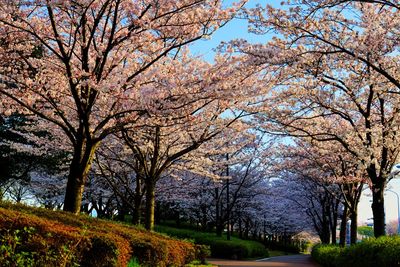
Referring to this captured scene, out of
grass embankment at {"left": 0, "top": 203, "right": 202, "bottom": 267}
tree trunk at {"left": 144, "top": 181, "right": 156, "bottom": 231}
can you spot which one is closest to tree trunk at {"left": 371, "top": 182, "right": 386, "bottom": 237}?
tree trunk at {"left": 144, "top": 181, "right": 156, "bottom": 231}

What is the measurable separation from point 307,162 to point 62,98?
15.3 meters

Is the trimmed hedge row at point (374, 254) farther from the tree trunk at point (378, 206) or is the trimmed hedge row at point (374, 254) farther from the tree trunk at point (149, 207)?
the tree trunk at point (149, 207)

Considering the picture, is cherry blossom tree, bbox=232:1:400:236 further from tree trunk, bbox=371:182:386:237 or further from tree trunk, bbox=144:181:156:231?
tree trunk, bbox=144:181:156:231

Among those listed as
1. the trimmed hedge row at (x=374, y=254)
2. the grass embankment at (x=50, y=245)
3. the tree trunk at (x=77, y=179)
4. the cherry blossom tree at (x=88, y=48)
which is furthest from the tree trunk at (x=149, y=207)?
the grass embankment at (x=50, y=245)

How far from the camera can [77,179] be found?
9.80 meters

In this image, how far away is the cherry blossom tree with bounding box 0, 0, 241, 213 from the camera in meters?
9.26

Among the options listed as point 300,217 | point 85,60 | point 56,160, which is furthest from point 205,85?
point 300,217

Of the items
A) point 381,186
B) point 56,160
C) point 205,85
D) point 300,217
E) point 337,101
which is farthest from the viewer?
point 300,217

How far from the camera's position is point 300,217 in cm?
4956

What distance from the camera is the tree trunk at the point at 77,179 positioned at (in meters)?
9.74

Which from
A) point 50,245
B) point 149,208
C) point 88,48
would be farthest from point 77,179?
point 149,208

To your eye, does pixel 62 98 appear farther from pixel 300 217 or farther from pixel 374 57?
pixel 300 217

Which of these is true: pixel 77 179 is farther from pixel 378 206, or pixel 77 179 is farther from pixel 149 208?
pixel 378 206

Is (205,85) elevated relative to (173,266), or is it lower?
elevated
